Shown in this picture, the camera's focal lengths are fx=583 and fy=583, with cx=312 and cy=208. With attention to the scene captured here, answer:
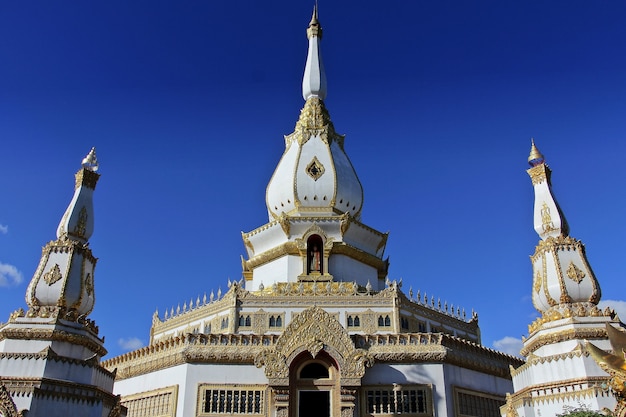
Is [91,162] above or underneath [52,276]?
above

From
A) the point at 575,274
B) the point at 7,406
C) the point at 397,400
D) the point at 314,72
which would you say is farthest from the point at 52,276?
the point at 314,72

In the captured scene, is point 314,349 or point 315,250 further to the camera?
point 315,250

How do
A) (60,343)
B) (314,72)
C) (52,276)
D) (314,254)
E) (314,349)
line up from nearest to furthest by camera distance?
(60,343) < (52,276) < (314,349) < (314,254) < (314,72)

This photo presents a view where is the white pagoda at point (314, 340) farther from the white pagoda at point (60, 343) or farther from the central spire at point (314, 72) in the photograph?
the central spire at point (314, 72)

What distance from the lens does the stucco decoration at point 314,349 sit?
89.5 feet

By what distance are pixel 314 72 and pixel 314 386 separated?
29.7 m

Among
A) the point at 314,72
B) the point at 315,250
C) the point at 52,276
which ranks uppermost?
the point at 314,72

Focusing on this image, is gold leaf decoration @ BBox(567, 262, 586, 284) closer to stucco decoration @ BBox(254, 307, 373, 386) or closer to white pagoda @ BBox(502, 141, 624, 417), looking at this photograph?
white pagoda @ BBox(502, 141, 624, 417)

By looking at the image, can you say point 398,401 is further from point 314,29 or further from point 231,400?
point 314,29

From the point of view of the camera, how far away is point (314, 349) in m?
27.5

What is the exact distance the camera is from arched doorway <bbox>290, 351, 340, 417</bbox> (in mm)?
27688

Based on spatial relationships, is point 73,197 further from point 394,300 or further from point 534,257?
point 534,257

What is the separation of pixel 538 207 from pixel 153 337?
85.5ft

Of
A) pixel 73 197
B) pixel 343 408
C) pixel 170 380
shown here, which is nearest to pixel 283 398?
pixel 343 408
